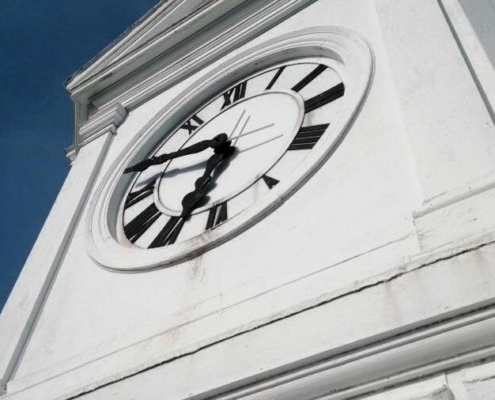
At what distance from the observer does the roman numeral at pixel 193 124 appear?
5.55 metres

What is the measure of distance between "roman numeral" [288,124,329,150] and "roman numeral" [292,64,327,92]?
0.60 m

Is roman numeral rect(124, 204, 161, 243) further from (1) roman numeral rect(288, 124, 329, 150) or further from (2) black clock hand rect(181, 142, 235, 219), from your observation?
(1) roman numeral rect(288, 124, 329, 150)

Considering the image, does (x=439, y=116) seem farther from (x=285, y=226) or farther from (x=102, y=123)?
(x=102, y=123)

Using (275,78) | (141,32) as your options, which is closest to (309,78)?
(275,78)

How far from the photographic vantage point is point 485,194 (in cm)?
274

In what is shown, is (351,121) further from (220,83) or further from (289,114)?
(220,83)

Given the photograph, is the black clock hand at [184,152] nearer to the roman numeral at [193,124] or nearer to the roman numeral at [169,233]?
the roman numeral at [193,124]

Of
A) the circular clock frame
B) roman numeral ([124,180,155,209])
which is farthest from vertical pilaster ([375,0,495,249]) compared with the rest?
roman numeral ([124,180,155,209])

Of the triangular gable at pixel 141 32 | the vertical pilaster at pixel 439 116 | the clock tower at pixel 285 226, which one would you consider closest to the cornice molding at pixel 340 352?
the clock tower at pixel 285 226

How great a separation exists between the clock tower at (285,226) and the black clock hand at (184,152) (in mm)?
21

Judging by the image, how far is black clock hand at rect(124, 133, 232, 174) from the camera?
4.84m

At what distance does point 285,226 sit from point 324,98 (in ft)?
4.14

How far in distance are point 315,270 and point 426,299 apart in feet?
2.63

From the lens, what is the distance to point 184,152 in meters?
5.03
